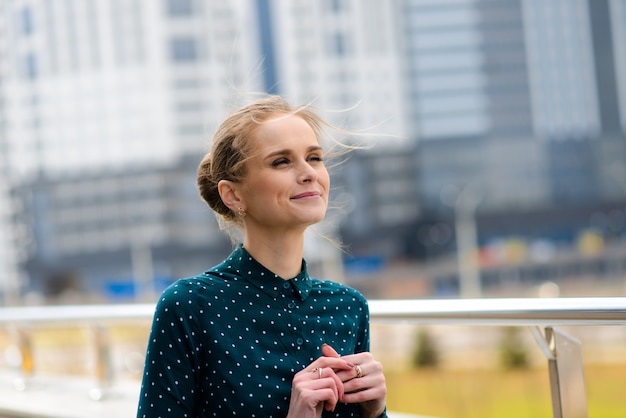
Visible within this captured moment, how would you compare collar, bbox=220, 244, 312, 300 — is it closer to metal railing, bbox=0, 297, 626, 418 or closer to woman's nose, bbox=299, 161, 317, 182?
woman's nose, bbox=299, 161, 317, 182

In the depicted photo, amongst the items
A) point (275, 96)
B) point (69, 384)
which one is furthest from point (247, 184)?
point (69, 384)

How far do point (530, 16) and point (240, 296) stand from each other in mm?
75915

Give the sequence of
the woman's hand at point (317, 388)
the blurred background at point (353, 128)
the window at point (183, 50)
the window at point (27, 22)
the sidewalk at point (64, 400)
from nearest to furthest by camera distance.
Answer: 1. the woman's hand at point (317, 388)
2. the sidewalk at point (64, 400)
3. the blurred background at point (353, 128)
4. the window at point (27, 22)
5. the window at point (183, 50)

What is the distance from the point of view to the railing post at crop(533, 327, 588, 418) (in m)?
1.93

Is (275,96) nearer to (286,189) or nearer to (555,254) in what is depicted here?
(286,189)

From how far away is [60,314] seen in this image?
366 centimetres

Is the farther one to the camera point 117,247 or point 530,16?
point 530,16

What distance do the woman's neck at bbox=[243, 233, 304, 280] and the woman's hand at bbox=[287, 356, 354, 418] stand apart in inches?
7.5

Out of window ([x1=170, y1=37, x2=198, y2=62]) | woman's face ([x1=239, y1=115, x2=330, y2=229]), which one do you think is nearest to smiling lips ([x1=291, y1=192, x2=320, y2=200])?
woman's face ([x1=239, y1=115, x2=330, y2=229])

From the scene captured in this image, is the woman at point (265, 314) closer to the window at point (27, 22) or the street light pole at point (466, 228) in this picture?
the street light pole at point (466, 228)

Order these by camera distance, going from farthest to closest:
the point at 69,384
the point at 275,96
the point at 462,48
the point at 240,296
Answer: the point at 462,48, the point at 69,384, the point at 275,96, the point at 240,296

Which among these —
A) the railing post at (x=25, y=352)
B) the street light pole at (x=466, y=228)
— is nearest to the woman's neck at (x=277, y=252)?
the railing post at (x=25, y=352)

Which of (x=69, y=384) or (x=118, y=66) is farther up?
(x=118, y=66)

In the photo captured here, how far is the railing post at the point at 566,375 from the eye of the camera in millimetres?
1926
